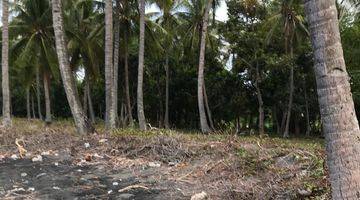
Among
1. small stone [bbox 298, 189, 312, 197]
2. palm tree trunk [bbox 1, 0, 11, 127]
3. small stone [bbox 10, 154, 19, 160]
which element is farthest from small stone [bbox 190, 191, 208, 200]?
palm tree trunk [bbox 1, 0, 11, 127]

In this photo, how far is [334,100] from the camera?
14.5 ft

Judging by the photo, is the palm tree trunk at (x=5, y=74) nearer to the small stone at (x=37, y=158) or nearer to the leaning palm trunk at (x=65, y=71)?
A: the leaning palm trunk at (x=65, y=71)

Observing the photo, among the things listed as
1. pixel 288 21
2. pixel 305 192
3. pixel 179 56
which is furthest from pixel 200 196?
pixel 179 56

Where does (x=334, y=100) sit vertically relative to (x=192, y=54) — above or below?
below

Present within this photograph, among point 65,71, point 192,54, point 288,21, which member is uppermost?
point 288,21

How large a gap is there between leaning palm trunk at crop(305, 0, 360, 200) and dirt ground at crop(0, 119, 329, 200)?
5.31 ft

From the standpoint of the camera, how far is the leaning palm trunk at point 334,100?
4410mm

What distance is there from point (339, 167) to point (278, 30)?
33.7m

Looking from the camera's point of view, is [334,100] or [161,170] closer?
[334,100]

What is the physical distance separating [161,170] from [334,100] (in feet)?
18.0

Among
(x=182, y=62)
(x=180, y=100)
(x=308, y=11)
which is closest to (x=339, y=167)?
(x=308, y=11)

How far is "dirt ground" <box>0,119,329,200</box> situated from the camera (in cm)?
709

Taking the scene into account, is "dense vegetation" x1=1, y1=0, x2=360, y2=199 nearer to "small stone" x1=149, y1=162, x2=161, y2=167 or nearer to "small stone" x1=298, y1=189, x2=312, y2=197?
"small stone" x1=149, y1=162, x2=161, y2=167

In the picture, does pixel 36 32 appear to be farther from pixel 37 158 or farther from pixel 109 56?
pixel 37 158
